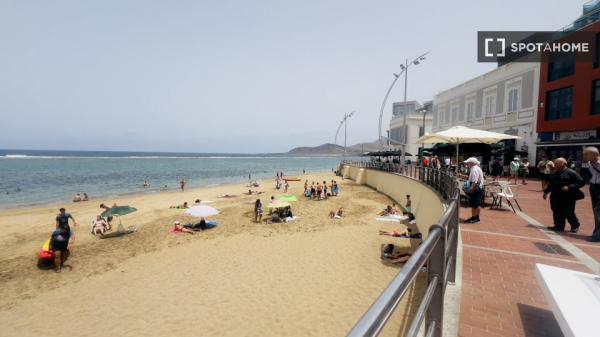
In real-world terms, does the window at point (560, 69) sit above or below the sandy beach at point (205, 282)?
above

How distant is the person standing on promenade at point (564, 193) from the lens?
267 inches

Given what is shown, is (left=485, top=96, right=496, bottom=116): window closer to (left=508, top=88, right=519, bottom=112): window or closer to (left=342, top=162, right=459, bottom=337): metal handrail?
(left=508, top=88, right=519, bottom=112): window

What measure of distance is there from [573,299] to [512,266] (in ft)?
8.34

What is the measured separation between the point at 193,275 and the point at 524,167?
1945cm

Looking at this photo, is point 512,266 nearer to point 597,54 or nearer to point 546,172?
point 546,172

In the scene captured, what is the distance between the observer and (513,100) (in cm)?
2625

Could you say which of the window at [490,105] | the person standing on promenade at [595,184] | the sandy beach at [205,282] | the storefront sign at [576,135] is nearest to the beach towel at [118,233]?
the sandy beach at [205,282]

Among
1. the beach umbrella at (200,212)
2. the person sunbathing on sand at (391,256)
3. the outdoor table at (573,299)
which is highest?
the outdoor table at (573,299)

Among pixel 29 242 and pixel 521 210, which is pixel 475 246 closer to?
pixel 521 210

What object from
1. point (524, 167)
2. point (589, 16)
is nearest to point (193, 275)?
point (524, 167)

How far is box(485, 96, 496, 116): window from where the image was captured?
93.0 feet

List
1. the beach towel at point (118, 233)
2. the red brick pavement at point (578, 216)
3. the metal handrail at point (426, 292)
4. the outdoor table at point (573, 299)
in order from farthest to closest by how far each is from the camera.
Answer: the beach towel at point (118, 233)
the red brick pavement at point (578, 216)
the outdoor table at point (573, 299)
the metal handrail at point (426, 292)

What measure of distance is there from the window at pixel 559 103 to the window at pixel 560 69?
3.34 feet

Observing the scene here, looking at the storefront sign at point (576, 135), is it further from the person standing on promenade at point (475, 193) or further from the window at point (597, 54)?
the person standing on promenade at point (475, 193)
